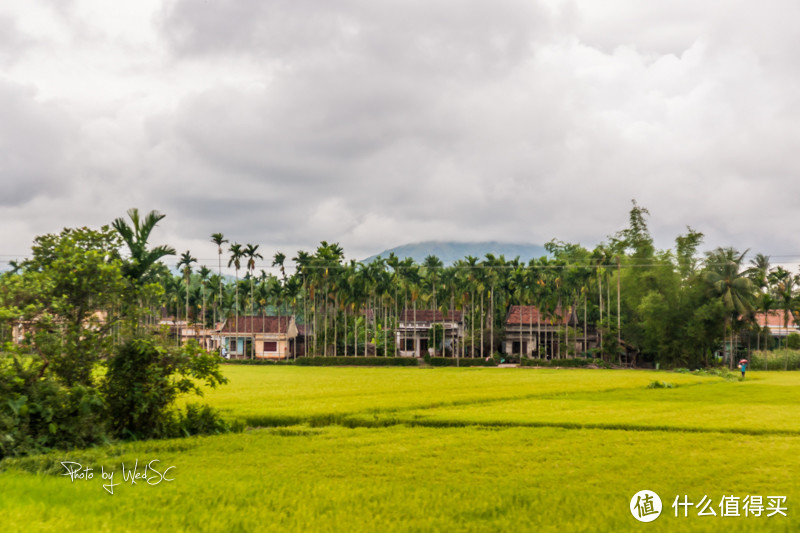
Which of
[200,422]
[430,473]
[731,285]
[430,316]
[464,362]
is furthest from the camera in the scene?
[430,316]

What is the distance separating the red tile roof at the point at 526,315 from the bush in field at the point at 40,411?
66235 millimetres

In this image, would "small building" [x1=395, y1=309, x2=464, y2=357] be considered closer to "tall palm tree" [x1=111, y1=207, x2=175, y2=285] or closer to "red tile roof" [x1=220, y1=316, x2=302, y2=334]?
"red tile roof" [x1=220, y1=316, x2=302, y2=334]

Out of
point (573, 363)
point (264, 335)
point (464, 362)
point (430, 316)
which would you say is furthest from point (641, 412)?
point (264, 335)

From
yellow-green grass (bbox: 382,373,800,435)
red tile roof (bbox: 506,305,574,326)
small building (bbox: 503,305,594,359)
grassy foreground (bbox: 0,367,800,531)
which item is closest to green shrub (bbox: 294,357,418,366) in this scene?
small building (bbox: 503,305,594,359)

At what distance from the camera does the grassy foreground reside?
937 cm

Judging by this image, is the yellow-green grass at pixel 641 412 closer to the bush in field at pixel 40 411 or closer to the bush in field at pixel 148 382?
the bush in field at pixel 148 382

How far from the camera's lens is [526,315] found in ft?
266

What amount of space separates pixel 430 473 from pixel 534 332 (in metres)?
70.0

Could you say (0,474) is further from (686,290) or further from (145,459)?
(686,290)

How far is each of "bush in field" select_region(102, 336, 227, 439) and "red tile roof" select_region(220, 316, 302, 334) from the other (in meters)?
74.7

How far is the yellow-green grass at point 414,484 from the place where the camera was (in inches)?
365

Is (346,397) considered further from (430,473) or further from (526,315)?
(526,315)

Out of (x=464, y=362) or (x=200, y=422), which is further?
(x=464, y=362)

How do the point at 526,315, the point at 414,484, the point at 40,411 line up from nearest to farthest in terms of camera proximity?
1. the point at 414,484
2. the point at 40,411
3. the point at 526,315
